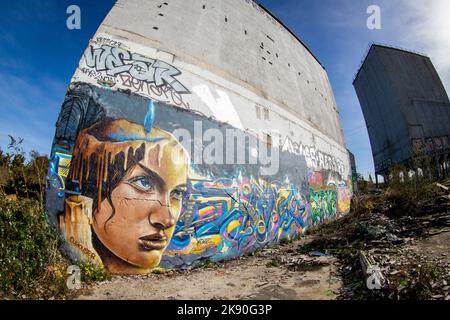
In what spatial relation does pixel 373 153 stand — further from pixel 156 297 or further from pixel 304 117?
pixel 156 297

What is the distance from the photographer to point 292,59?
15023mm

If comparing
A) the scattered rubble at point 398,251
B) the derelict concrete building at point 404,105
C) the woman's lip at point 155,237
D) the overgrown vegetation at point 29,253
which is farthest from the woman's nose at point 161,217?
the derelict concrete building at point 404,105

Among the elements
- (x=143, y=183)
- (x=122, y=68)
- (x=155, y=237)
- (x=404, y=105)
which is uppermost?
(x=404, y=105)

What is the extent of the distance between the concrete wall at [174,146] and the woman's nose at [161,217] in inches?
1.0

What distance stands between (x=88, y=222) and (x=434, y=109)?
4028 centimetres

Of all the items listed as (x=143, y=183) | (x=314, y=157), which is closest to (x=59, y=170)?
(x=143, y=183)

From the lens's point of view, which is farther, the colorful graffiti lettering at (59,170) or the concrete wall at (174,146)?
the concrete wall at (174,146)

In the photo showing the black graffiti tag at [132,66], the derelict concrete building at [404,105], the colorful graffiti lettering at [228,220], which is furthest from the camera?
the derelict concrete building at [404,105]

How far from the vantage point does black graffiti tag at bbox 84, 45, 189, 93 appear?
6.77 meters

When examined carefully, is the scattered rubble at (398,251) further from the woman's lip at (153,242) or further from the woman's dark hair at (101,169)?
the woman's dark hair at (101,169)

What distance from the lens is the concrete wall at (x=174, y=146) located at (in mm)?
6004

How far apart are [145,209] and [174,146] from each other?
6.15ft

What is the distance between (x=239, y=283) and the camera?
5.74 meters

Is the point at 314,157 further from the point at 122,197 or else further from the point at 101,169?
the point at 101,169
